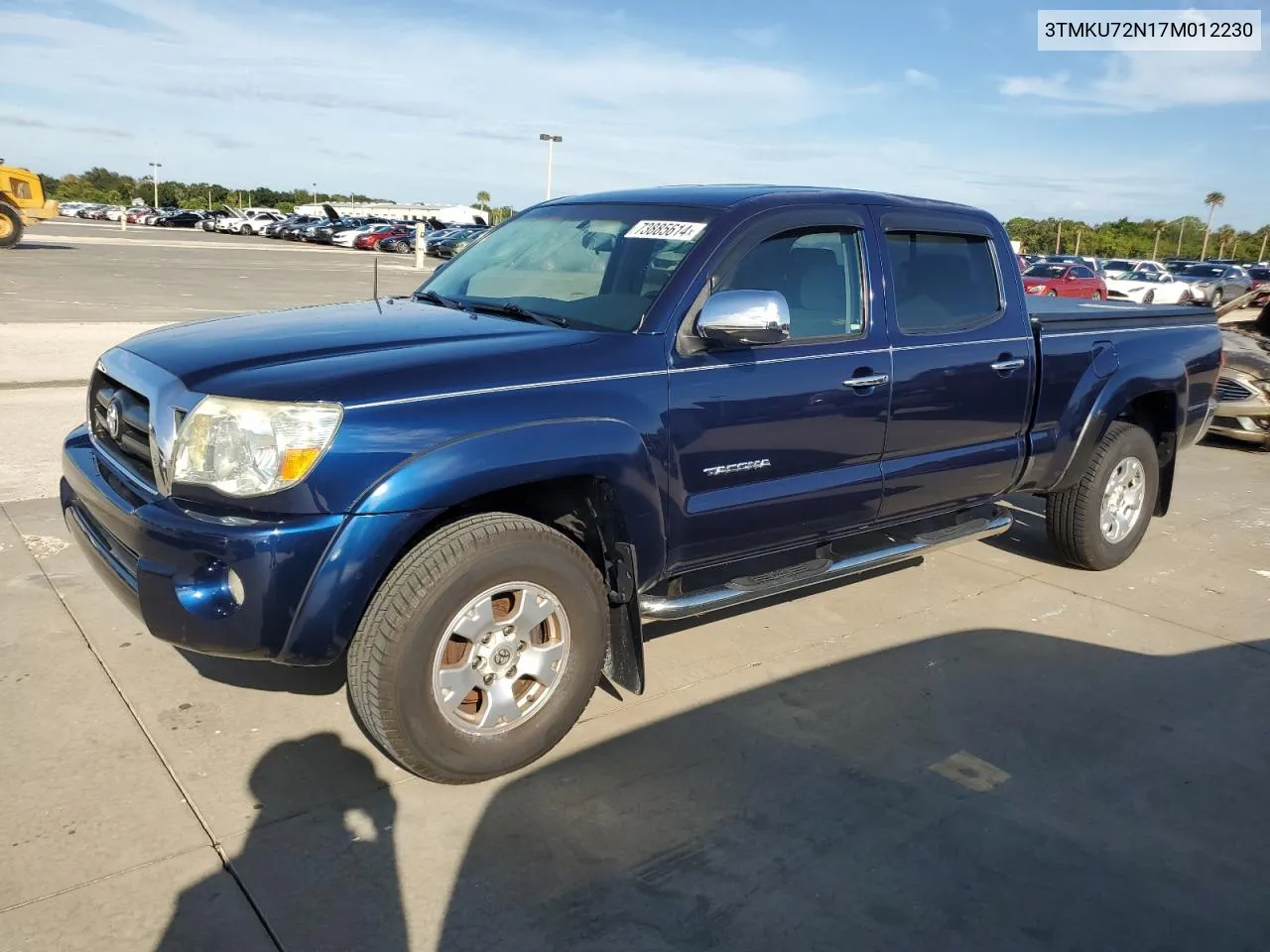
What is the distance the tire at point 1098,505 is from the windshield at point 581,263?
277 centimetres

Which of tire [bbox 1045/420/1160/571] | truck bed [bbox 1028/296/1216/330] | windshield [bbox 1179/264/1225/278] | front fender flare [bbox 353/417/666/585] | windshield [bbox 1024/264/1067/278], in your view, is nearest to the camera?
front fender flare [bbox 353/417/666/585]

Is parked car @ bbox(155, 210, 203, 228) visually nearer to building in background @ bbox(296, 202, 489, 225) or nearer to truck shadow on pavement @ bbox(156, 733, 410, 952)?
building in background @ bbox(296, 202, 489, 225)

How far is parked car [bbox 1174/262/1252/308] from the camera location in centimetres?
3544

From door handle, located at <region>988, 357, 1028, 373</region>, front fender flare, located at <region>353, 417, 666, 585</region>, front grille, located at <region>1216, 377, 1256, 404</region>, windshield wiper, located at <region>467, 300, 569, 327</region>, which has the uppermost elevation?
windshield wiper, located at <region>467, 300, 569, 327</region>

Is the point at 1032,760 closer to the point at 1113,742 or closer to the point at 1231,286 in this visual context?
the point at 1113,742

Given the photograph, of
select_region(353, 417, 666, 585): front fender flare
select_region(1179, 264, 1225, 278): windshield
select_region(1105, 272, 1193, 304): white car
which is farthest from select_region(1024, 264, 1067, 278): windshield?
select_region(353, 417, 666, 585): front fender flare

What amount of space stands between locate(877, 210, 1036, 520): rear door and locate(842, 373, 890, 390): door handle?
79 millimetres

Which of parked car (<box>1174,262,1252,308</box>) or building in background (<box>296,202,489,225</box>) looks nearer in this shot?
parked car (<box>1174,262,1252,308</box>)

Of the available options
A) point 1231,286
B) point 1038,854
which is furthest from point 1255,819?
point 1231,286

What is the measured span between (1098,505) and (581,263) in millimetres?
3124

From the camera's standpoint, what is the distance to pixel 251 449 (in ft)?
9.21

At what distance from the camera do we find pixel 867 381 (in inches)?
157

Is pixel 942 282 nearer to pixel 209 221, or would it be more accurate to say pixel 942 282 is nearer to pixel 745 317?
pixel 745 317

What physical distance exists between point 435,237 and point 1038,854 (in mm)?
46607
